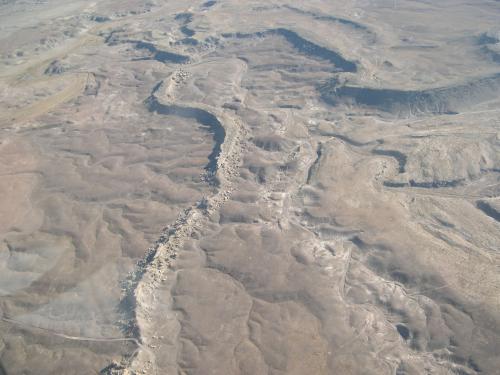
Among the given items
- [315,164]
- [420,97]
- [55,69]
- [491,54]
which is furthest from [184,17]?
[315,164]

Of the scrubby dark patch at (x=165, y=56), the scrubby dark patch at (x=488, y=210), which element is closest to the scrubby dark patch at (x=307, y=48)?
the scrubby dark patch at (x=165, y=56)

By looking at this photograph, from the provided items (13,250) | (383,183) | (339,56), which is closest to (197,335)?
(13,250)

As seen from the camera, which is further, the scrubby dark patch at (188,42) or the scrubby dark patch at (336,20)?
the scrubby dark patch at (336,20)

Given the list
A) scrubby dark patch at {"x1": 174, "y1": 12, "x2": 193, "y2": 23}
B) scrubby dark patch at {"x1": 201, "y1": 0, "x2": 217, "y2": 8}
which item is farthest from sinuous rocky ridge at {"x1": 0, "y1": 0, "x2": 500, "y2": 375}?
scrubby dark patch at {"x1": 201, "y1": 0, "x2": 217, "y2": 8}

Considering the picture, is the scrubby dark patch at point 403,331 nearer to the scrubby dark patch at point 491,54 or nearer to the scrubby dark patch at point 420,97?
the scrubby dark patch at point 420,97

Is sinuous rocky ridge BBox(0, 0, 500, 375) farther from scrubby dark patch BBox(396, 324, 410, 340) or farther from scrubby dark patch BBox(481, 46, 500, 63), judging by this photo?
scrubby dark patch BBox(481, 46, 500, 63)

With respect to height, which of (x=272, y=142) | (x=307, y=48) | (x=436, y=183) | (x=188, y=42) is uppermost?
(x=307, y=48)

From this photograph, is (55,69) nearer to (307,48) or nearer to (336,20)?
(307,48)
